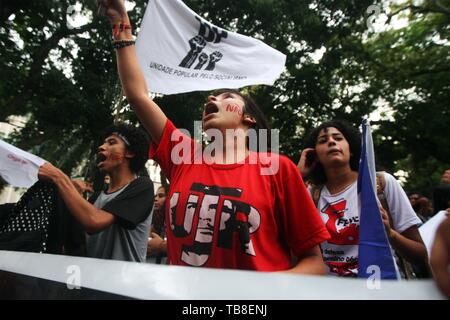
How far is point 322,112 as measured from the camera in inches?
458

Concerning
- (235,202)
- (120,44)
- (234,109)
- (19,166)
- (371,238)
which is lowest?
(371,238)

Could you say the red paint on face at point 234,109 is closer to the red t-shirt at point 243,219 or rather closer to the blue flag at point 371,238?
the red t-shirt at point 243,219

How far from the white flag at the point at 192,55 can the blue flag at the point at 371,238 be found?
138 centimetres

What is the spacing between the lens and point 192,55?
9.71ft

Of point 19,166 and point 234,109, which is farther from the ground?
point 234,109

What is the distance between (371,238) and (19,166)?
5.86 feet

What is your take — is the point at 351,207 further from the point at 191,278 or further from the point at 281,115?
the point at 281,115

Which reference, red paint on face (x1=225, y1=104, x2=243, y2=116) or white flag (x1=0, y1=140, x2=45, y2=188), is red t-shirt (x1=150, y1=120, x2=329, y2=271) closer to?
red paint on face (x1=225, y1=104, x2=243, y2=116)

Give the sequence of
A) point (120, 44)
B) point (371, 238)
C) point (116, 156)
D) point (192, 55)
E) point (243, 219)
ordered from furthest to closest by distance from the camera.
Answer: point (192, 55), point (116, 156), point (120, 44), point (371, 238), point (243, 219)

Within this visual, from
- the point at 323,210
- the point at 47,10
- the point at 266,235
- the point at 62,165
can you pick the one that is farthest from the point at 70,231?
the point at 62,165

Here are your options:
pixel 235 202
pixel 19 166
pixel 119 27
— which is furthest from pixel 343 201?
pixel 19 166

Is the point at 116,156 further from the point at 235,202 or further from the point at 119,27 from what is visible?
the point at 235,202

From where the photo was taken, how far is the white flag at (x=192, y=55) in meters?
2.73
